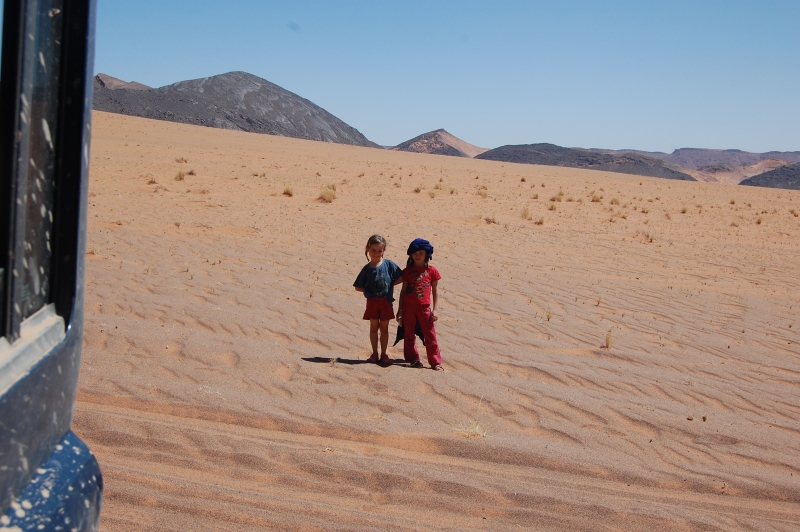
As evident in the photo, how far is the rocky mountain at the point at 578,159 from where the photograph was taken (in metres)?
92.2

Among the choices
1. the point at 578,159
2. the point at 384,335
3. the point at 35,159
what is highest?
the point at 578,159

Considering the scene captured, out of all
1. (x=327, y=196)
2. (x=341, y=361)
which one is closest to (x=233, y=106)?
(x=327, y=196)

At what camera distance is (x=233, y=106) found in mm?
93500

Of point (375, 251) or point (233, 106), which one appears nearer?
point (375, 251)

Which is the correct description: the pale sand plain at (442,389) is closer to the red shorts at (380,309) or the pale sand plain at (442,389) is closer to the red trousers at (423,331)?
the red trousers at (423,331)

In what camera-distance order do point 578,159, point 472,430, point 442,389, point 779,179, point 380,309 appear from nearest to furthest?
1. point 472,430
2. point 442,389
3. point 380,309
4. point 779,179
5. point 578,159

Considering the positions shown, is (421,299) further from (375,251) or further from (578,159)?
(578,159)

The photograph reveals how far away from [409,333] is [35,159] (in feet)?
17.3

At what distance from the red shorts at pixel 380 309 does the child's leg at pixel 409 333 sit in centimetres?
15

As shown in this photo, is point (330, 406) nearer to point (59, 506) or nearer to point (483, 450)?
point (483, 450)

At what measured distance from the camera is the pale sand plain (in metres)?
3.81

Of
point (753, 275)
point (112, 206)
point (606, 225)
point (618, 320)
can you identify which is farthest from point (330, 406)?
point (606, 225)

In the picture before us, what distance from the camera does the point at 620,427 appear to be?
525 cm

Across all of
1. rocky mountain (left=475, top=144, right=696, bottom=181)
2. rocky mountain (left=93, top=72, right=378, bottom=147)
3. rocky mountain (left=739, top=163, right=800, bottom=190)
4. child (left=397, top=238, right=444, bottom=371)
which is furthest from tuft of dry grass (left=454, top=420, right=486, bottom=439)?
rocky mountain (left=475, top=144, right=696, bottom=181)
